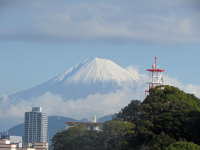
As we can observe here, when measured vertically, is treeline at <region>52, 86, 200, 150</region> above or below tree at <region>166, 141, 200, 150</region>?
above

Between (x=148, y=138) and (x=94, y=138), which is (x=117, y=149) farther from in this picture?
(x=94, y=138)

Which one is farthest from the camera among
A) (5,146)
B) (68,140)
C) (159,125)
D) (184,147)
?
(5,146)

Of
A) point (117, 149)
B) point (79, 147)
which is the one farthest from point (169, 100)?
point (79, 147)

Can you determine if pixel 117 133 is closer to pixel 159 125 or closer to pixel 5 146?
pixel 159 125

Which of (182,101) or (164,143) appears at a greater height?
(182,101)

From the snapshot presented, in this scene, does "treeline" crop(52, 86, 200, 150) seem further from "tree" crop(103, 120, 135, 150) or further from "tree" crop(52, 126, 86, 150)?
"tree" crop(52, 126, 86, 150)

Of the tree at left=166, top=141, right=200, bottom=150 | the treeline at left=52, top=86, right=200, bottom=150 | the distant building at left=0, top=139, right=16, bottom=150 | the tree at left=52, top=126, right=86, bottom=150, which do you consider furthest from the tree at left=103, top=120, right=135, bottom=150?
the distant building at left=0, top=139, right=16, bottom=150

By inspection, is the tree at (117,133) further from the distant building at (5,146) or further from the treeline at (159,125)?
the distant building at (5,146)

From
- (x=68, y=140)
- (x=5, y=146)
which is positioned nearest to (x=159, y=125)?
(x=68, y=140)
